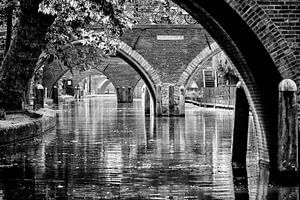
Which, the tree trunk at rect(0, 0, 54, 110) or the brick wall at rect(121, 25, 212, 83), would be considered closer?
the tree trunk at rect(0, 0, 54, 110)

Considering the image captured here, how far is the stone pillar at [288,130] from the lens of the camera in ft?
30.2

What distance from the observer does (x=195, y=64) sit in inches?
1215

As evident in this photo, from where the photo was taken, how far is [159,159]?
12.6m

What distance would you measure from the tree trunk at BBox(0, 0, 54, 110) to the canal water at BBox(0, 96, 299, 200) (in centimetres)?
226

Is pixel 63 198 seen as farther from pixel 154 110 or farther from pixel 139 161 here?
pixel 154 110

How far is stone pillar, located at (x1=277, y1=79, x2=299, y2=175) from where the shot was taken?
922 centimetres

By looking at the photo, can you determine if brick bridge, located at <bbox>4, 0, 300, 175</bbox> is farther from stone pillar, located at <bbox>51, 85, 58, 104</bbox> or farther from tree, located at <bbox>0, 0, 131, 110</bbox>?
stone pillar, located at <bbox>51, 85, 58, 104</bbox>

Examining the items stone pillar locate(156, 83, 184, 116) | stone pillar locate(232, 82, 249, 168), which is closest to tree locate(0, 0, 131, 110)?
stone pillar locate(232, 82, 249, 168)

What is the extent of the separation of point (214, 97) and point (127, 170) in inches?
1415

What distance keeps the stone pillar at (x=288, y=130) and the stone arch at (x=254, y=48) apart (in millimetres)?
1044

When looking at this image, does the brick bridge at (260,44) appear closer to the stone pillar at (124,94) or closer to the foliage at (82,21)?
the foliage at (82,21)

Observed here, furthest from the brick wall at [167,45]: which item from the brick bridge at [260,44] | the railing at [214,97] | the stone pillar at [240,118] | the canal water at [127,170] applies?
the stone pillar at [240,118]

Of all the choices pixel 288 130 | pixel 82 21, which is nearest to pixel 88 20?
pixel 82 21

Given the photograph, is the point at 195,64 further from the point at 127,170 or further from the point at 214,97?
the point at 127,170
